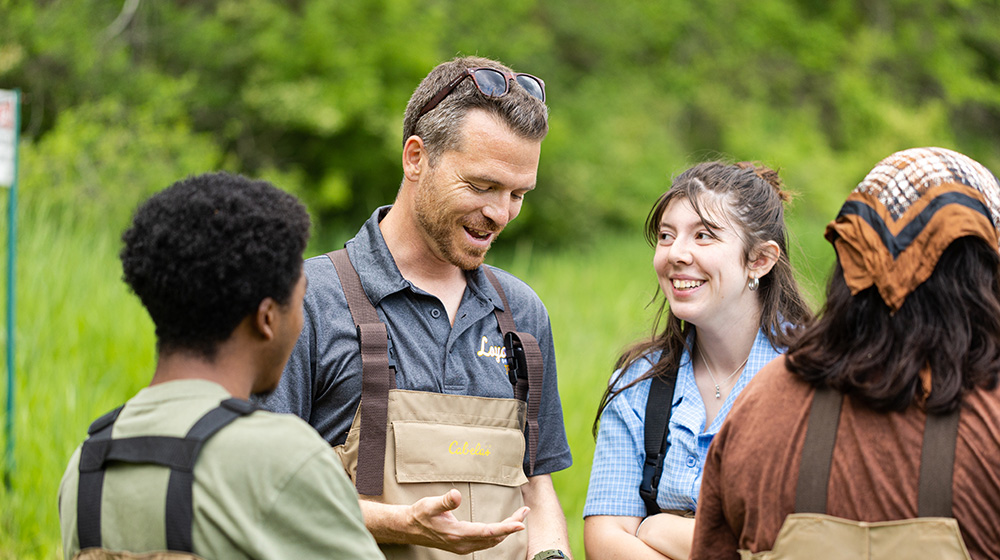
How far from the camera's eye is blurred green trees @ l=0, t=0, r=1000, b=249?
373 inches

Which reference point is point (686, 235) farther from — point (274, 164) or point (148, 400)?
point (274, 164)

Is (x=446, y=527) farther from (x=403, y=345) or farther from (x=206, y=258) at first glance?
(x=206, y=258)

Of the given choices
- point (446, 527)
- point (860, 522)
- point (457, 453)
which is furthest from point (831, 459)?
point (457, 453)

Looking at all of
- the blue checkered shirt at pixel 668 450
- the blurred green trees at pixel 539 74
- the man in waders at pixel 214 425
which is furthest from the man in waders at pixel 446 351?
the blurred green trees at pixel 539 74

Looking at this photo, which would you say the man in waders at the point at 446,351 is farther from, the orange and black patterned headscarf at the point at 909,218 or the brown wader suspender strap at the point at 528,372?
the orange and black patterned headscarf at the point at 909,218

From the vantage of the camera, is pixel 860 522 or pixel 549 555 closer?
pixel 860 522

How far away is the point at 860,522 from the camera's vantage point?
1616mm

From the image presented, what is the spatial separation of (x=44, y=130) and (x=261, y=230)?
9283 millimetres

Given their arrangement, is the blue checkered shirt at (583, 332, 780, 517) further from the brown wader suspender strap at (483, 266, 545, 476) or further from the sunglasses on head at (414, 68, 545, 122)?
the sunglasses on head at (414, 68, 545, 122)

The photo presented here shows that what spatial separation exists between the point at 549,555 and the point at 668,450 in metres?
0.46

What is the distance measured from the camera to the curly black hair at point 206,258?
161cm

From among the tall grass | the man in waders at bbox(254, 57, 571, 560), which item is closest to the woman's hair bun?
the man in waders at bbox(254, 57, 571, 560)

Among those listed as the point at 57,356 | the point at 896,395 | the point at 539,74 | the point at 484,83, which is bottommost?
the point at 57,356

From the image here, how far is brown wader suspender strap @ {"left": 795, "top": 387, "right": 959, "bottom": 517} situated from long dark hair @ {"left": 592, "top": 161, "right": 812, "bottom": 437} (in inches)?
44.3
